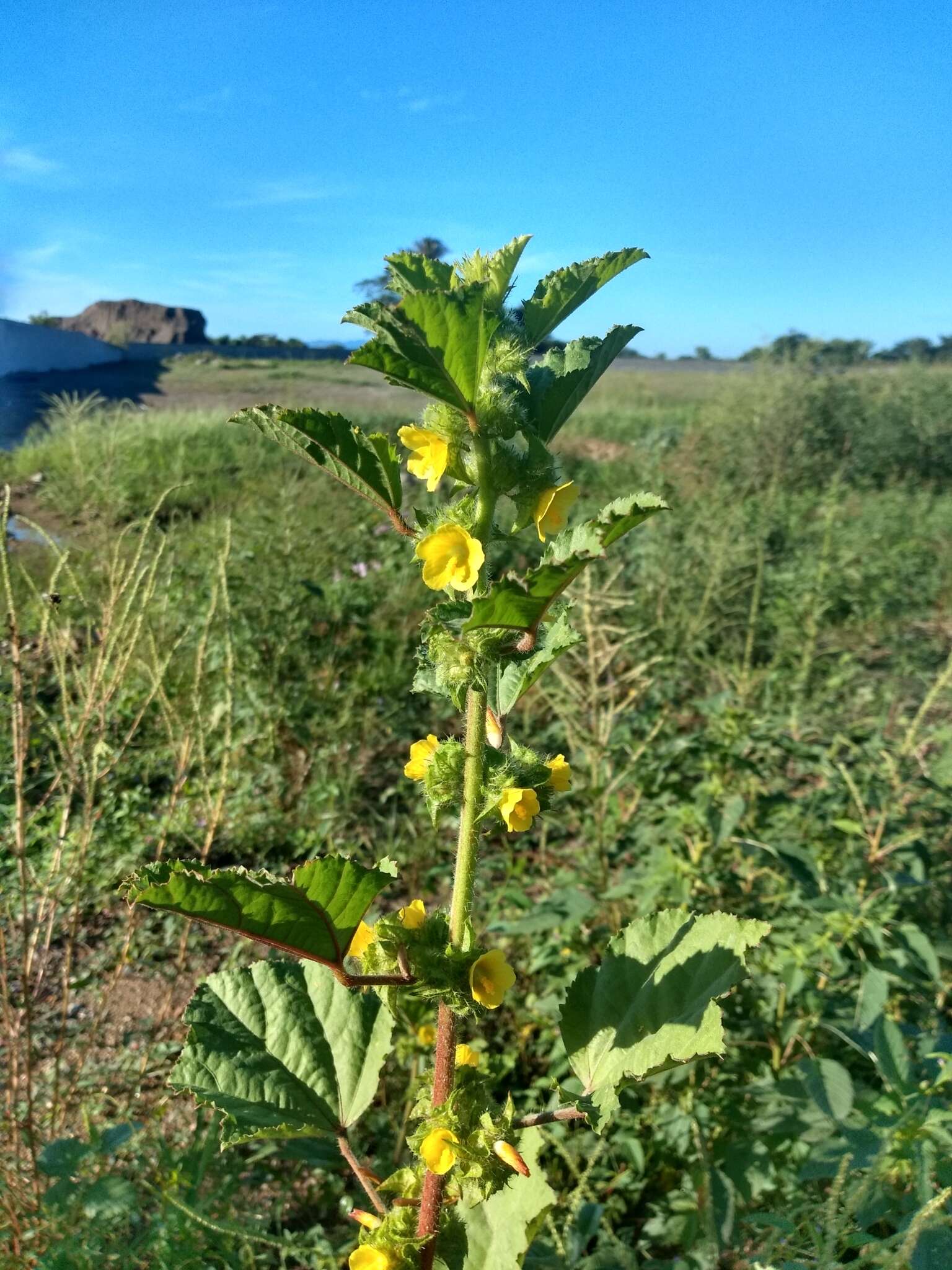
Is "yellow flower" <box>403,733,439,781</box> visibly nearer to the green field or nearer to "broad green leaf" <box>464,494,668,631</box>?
"broad green leaf" <box>464,494,668,631</box>

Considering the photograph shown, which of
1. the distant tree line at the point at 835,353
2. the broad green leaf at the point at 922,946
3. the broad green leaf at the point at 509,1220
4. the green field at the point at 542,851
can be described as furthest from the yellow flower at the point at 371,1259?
the distant tree line at the point at 835,353

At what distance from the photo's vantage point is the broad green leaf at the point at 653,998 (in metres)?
0.81

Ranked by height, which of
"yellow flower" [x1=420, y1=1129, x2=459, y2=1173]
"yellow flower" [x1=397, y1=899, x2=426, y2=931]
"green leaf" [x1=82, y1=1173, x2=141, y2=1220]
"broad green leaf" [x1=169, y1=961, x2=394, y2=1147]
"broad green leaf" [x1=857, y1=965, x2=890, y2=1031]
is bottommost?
"green leaf" [x1=82, y1=1173, x2=141, y2=1220]

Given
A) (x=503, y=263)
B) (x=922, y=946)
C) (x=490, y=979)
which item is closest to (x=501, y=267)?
(x=503, y=263)

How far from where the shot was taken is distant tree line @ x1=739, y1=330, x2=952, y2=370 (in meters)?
10.9

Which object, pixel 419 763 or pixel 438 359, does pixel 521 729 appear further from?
pixel 438 359

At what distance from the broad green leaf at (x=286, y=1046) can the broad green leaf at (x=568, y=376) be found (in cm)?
69

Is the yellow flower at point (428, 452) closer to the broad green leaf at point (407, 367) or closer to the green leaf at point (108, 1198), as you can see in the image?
the broad green leaf at point (407, 367)

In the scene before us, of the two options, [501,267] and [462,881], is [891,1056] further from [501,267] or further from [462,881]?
[501,267]

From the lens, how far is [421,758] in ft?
2.85

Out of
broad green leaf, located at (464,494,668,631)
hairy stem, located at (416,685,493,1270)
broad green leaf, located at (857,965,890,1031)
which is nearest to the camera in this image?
broad green leaf, located at (464,494,668,631)

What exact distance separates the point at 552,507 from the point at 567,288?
0.20 m

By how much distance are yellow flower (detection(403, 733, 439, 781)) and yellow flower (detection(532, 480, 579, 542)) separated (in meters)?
0.23

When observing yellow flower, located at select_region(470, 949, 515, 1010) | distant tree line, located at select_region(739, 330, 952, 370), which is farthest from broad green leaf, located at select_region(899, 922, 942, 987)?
distant tree line, located at select_region(739, 330, 952, 370)
